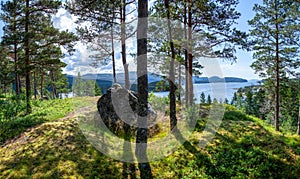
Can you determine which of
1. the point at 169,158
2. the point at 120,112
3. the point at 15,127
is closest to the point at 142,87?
the point at 169,158

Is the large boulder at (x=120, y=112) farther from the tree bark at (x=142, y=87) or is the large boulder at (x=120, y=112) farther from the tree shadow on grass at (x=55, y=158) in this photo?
the tree bark at (x=142, y=87)

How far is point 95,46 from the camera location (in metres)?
15.6

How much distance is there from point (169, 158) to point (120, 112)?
3.32 metres

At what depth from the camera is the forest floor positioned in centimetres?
540

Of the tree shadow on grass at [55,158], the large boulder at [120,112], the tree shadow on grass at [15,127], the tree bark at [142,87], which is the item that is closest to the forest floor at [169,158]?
the tree shadow on grass at [55,158]

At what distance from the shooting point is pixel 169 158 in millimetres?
6312

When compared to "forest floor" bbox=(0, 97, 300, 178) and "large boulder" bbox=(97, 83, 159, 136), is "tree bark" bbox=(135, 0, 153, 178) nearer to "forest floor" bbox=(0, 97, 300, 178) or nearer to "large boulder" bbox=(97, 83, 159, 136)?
"forest floor" bbox=(0, 97, 300, 178)

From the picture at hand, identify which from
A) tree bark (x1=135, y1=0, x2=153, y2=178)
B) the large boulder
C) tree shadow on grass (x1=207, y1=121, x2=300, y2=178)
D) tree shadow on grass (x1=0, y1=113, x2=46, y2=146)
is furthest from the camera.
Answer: the large boulder

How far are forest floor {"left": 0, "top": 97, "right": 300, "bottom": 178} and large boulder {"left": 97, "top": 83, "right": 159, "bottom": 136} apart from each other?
1.42 metres

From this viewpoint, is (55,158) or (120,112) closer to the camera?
(55,158)

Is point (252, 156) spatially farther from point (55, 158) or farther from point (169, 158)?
point (55, 158)

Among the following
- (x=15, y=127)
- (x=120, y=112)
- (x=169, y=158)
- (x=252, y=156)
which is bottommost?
(x=169, y=158)

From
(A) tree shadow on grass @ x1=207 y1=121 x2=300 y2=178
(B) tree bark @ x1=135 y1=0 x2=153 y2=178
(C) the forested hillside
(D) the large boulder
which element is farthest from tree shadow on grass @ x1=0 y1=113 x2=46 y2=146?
(A) tree shadow on grass @ x1=207 y1=121 x2=300 y2=178

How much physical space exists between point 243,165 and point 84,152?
5.15 meters
